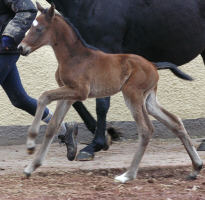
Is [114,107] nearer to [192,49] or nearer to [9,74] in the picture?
[192,49]

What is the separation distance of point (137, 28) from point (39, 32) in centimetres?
200

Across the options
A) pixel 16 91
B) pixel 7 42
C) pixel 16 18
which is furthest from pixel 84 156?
pixel 16 18

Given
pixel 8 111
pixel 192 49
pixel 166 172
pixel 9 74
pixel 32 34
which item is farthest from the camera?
pixel 8 111

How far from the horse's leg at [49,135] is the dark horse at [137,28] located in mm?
1274

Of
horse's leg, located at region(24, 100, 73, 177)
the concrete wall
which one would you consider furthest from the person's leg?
the concrete wall

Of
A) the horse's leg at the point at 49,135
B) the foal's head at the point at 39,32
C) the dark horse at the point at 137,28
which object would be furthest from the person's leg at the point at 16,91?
the foal's head at the point at 39,32

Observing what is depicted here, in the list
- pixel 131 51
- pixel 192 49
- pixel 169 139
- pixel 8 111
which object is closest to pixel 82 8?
pixel 131 51

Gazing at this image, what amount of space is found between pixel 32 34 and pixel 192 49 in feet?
8.41

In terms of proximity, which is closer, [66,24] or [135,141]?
[66,24]

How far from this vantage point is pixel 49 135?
443 cm

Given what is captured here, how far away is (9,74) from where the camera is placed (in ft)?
17.6

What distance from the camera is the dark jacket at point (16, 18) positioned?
488 cm

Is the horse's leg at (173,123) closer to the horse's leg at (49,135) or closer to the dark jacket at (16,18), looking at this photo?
the horse's leg at (49,135)

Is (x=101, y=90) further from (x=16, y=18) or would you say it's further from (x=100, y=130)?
(x=100, y=130)
